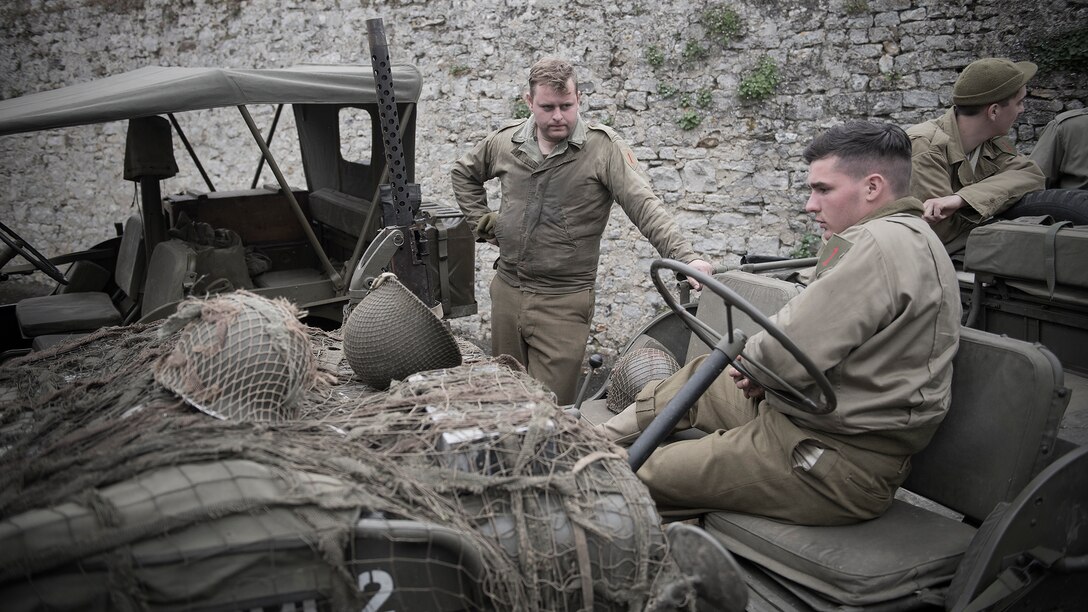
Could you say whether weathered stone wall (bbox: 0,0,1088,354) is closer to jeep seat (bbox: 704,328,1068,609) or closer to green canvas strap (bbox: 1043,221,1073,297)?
green canvas strap (bbox: 1043,221,1073,297)

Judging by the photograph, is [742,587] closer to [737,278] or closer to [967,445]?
[967,445]

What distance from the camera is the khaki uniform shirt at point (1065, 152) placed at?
5148mm

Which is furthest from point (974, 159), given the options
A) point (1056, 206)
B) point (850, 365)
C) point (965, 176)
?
point (850, 365)

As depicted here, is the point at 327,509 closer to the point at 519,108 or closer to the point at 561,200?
the point at 561,200

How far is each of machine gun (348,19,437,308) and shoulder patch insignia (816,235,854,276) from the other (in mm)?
1677

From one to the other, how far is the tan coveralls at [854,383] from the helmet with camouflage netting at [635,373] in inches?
29.1

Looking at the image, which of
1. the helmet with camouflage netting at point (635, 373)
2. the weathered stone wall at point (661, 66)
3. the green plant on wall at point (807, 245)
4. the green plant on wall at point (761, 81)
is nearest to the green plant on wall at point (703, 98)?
the weathered stone wall at point (661, 66)

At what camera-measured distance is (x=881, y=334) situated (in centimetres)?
234

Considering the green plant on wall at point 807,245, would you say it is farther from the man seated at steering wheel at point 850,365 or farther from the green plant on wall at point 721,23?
the man seated at steering wheel at point 850,365

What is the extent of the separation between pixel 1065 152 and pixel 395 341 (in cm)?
478

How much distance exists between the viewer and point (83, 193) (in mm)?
10383

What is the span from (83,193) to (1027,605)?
11.1 metres

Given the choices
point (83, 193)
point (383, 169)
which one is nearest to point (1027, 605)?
point (383, 169)

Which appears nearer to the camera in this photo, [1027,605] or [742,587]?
[742,587]
